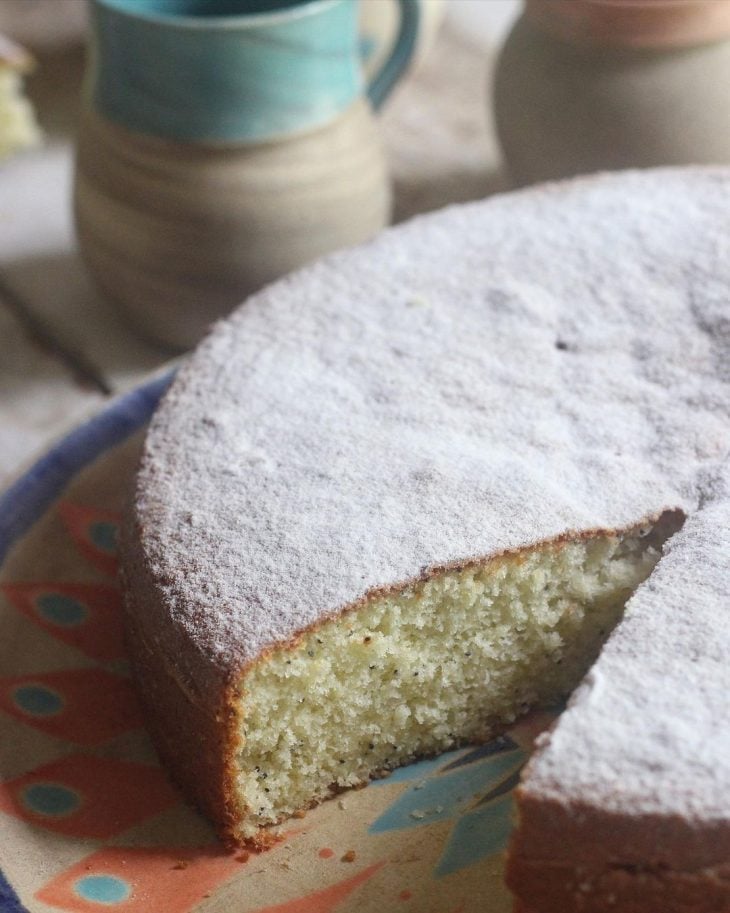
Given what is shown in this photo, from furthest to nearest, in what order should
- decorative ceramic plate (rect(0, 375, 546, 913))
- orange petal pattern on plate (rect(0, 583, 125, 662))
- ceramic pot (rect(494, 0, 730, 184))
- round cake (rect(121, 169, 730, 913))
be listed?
ceramic pot (rect(494, 0, 730, 184)), orange petal pattern on plate (rect(0, 583, 125, 662)), decorative ceramic plate (rect(0, 375, 546, 913)), round cake (rect(121, 169, 730, 913))

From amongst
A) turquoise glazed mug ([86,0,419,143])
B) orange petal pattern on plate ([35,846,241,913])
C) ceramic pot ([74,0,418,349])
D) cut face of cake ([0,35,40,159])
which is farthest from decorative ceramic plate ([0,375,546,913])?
cut face of cake ([0,35,40,159])

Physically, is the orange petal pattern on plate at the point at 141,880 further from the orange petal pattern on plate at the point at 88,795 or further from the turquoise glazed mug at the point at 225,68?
the turquoise glazed mug at the point at 225,68

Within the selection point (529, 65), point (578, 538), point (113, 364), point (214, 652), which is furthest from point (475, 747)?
point (529, 65)

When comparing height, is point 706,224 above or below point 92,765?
above

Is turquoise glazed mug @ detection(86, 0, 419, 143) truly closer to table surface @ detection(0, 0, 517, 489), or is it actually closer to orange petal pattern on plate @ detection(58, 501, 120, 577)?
table surface @ detection(0, 0, 517, 489)

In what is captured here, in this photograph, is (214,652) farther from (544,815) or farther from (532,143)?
(532,143)

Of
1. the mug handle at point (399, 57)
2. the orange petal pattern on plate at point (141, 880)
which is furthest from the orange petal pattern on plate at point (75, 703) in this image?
the mug handle at point (399, 57)
